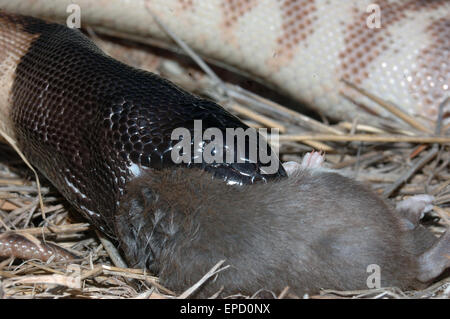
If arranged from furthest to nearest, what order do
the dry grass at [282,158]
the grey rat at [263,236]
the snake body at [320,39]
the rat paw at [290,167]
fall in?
the snake body at [320,39] → the rat paw at [290,167] → the dry grass at [282,158] → the grey rat at [263,236]

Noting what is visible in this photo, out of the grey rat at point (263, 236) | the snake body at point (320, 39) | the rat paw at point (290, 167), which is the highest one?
the snake body at point (320, 39)

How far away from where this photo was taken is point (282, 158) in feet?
9.23

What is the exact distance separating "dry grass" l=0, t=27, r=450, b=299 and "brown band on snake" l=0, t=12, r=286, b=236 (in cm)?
19

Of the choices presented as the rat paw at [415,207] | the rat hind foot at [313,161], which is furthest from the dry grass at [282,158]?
the rat hind foot at [313,161]

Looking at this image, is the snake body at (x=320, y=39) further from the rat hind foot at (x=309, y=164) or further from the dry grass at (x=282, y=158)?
the rat hind foot at (x=309, y=164)

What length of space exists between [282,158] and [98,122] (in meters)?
1.11

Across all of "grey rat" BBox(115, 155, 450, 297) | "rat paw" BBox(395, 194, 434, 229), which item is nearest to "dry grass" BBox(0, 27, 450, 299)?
"grey rat" BBox(115, 155, 450, 297)

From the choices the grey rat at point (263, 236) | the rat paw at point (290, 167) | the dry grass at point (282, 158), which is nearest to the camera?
the grey rat at point (263, 236)

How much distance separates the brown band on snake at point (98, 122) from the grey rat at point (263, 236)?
81 mm

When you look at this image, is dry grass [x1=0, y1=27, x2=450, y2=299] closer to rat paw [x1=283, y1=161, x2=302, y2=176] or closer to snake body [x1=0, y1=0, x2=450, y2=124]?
snake body [x1=0, y1=0, x2=450, y2=124]

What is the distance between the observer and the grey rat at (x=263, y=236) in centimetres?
171

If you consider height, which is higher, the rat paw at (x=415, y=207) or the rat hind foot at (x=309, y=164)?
the rat hind foot at (x=309, y=164)
